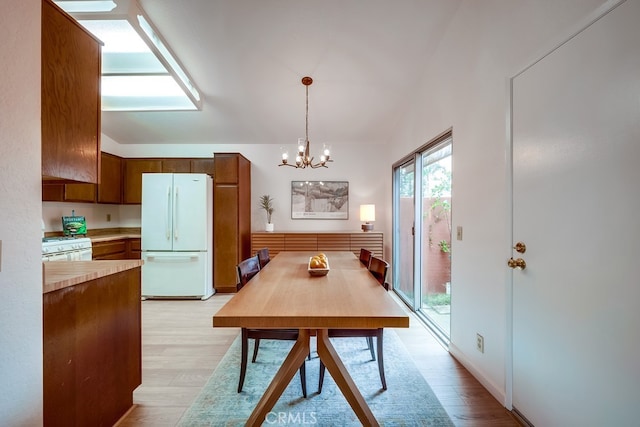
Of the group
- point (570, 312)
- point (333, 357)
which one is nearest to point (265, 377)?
point (333, 357)

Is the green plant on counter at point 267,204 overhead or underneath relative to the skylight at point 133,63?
underneath

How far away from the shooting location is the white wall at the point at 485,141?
151cm

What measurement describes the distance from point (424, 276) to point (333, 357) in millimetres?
2186

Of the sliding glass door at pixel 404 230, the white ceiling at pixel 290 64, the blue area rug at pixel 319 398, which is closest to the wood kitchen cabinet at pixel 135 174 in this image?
the white ceiling at pixel 290 64

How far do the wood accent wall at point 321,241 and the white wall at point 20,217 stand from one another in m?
3.32

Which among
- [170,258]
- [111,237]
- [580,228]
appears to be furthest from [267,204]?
[580,228]

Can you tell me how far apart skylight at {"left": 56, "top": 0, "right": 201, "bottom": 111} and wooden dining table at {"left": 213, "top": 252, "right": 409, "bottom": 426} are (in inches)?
107

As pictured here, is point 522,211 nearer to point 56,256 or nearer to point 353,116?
point 353,116

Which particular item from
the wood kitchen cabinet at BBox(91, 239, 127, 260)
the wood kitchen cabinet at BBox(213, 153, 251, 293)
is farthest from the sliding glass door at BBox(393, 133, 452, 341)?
the wood kitchen cabinet at BBox(91, 239, 127, 260)

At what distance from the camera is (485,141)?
1.89 m

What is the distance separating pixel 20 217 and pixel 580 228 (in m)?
2.36

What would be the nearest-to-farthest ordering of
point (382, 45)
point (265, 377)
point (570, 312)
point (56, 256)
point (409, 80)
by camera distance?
point (570, 312) → point (265, 377) → point (382, 45) → point (56, 256) → point (409, 80)

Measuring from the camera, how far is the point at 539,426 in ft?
4.67

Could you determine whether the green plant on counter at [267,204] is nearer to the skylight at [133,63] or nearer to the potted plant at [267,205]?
the potted plant at [267,205]
